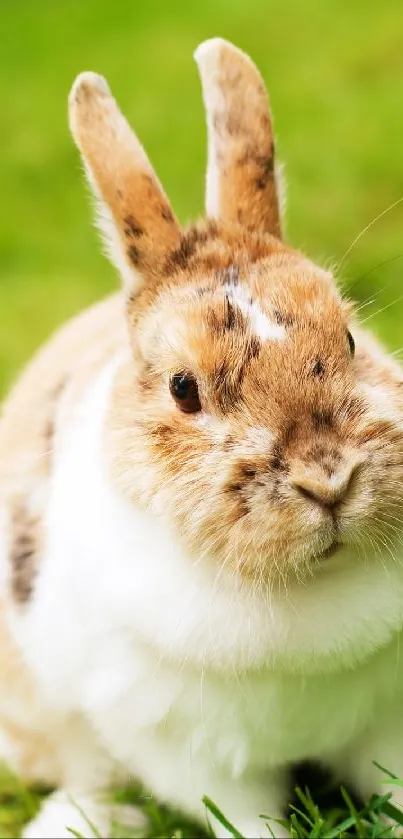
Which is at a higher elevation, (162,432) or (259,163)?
(259,163)

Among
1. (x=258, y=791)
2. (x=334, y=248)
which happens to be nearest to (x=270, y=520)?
(x=258, y=791)

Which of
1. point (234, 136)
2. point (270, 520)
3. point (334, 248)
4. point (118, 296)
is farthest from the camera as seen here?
point (334, 248)

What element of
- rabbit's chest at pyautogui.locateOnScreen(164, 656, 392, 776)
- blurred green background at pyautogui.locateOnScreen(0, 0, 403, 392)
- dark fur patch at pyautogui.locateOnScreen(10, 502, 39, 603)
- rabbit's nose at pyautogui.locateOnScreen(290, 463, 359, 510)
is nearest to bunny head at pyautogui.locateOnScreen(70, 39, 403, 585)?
rabbit's nose at pyautogui.locateOnScreen(290, 463, 359, 510)

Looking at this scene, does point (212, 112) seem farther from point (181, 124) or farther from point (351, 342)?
point (181, 124)

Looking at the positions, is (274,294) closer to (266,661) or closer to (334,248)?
(266,661)

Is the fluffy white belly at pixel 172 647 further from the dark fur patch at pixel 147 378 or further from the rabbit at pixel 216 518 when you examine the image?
the dark fur patch at pixel 147 378

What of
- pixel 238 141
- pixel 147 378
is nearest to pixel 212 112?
pixel 238 141

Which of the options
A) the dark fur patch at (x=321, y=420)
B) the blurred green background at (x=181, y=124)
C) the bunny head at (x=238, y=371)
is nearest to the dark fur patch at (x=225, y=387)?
the bunny head at (x=238, y=371)
